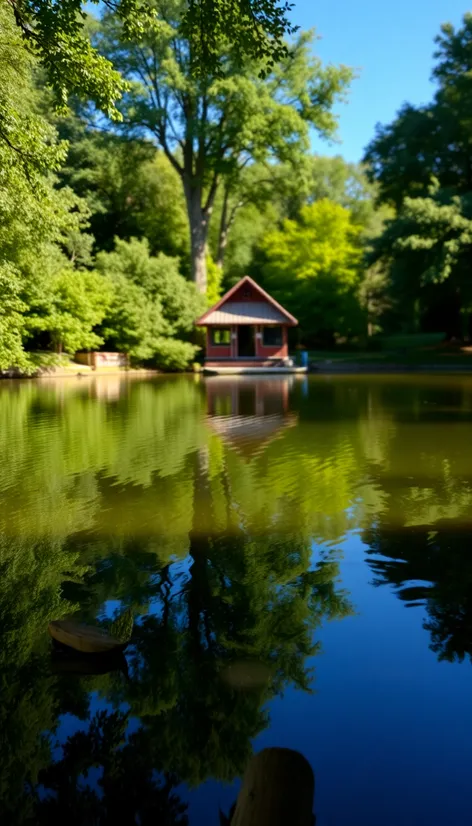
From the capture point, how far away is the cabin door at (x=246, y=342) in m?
43.5

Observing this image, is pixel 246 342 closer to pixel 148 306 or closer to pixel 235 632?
pixel 148 306

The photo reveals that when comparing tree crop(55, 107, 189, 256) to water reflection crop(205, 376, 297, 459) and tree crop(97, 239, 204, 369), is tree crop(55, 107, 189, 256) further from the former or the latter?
water reflection crop(205, 376, 297, 459)

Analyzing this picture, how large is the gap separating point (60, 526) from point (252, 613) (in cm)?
312

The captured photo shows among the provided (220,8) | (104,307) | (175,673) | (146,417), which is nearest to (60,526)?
(175,673)

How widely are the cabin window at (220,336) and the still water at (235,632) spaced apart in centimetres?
3145

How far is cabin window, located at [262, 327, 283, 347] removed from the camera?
138ft

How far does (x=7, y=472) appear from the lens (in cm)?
1008

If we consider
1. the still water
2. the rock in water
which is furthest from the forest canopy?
the rock in water

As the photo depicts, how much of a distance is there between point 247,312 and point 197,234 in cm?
811

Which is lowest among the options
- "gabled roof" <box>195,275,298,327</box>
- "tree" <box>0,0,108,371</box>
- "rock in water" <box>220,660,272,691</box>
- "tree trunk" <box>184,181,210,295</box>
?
"rock in water" <box>220,660,272,691</box>

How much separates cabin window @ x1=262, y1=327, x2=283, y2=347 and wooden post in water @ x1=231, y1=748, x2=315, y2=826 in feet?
130

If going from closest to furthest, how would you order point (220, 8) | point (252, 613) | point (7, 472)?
point (252, 613) → point (220, 8) → point (7, 472)

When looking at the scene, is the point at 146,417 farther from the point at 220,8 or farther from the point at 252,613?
the point at 252,613

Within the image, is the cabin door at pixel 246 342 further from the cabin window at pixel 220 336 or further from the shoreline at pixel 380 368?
the shoreline at pixel 380 368
